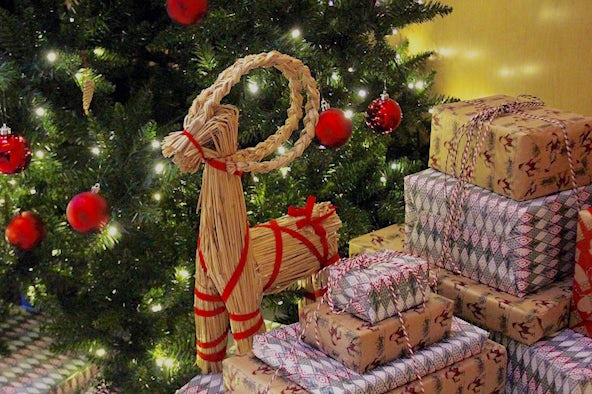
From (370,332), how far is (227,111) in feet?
1.27

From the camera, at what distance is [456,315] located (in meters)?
1.30

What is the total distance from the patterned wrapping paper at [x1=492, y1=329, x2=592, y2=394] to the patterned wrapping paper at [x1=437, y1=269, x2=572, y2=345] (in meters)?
0.02

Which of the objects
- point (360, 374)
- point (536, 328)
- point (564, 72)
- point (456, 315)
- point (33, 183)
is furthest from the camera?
point (564, 72)

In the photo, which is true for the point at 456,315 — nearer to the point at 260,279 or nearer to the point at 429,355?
the point at 429,355

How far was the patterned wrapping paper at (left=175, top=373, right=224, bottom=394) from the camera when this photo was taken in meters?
1.25

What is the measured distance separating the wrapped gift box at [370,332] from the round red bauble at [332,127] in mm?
364

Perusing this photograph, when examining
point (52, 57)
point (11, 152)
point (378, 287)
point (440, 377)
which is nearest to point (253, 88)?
point (52, 57)

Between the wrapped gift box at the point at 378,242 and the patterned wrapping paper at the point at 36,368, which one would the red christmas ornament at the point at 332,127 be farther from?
the patterned wrapping paper at the point at 36,368

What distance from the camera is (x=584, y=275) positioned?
1.19 meters

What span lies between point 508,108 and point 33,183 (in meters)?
0.89

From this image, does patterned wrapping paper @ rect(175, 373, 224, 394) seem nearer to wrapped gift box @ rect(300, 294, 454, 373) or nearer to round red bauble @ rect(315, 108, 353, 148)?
wrapped gift box @ rect(300, 294, 454, 373)

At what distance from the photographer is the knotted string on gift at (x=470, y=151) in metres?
1.26

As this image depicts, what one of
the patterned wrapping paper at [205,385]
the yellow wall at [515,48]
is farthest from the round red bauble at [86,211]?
the yellow wall at [515,48]

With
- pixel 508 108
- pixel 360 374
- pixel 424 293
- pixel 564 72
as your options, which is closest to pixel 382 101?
pixel 508 108
